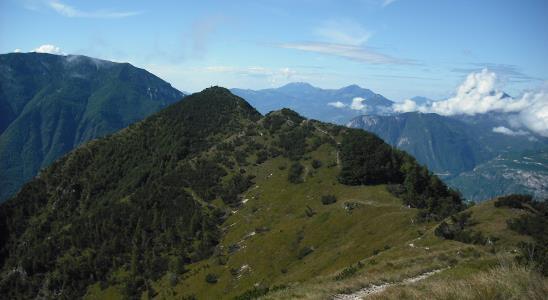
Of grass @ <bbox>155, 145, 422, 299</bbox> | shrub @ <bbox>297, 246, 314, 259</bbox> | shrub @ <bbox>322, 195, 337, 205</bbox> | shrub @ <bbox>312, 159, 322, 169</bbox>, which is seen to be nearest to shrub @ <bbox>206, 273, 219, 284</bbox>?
grass @ <bbox>155, 145, 422, 299</bbox>

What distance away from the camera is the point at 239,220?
438 feet

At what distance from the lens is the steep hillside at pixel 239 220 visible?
296 feet

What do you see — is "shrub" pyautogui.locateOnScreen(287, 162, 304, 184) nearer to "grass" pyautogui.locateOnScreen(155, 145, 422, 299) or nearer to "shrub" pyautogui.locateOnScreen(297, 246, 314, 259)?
"grass" pyautogui.locateOnScreen(155, 145, 422, 299)

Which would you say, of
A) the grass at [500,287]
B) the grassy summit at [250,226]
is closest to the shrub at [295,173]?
the grassy summit at [250,226]

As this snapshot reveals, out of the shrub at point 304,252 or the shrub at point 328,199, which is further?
the shrub at point 328,199

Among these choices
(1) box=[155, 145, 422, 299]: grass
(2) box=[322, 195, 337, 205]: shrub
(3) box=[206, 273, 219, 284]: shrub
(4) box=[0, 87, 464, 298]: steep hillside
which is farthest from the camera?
(2) box=[322, 195, 337, 205]: shrub

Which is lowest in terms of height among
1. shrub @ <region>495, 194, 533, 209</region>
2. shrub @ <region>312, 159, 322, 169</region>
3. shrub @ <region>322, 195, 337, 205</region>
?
shrub @ <region>322, 195, 337, 205</region>

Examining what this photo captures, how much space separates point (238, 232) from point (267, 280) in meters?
41.8

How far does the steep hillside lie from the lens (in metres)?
90.1

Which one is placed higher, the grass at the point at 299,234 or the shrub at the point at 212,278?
the grass at the point at 299,234

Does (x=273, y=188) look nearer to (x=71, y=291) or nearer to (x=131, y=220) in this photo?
(x=131, y=220)

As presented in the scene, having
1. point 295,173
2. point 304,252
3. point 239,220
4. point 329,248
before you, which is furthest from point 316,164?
point 329,248

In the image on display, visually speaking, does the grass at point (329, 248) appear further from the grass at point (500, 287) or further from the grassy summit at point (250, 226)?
the grassy summit at point (250, 226)

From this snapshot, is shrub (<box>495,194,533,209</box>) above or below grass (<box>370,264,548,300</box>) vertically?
below
